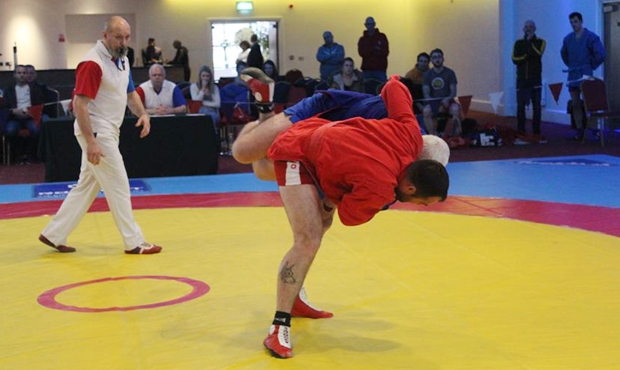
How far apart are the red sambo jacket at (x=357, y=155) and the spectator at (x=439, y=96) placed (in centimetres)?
932

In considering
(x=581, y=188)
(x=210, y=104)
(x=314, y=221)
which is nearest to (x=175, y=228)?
(x=314, y=221)

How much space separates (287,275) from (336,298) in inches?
37.5

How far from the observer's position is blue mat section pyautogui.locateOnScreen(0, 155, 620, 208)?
8922mm

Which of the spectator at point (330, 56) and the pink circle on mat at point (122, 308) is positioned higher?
the spectator at point (330, 56)

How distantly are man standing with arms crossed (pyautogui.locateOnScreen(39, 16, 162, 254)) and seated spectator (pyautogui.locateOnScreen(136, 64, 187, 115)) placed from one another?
4.60m

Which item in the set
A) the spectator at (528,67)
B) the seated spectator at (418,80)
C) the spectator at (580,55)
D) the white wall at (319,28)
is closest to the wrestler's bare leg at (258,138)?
the seated spectator at (418,80)

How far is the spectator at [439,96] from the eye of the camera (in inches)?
539

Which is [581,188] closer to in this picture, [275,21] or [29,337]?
[29,337]

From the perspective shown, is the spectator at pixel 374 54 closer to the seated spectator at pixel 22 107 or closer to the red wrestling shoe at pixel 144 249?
the seated spectator at pixel 22 107

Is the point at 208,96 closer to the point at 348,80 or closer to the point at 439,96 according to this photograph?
the point at 348,80

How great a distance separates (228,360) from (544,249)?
9.39 ft

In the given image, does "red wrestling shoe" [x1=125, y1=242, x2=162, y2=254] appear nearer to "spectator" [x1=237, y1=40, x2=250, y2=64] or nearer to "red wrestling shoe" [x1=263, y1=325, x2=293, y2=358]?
"red wrestling shoe" [x1=263, y1=325, x2=293, y2=358]

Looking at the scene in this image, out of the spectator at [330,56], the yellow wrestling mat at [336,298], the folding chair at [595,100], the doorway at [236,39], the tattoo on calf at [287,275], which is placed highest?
the doorway at [236,39]

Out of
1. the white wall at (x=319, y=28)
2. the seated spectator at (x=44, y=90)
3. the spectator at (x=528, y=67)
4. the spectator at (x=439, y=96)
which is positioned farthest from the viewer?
the white wall at (x=319, y=28)
